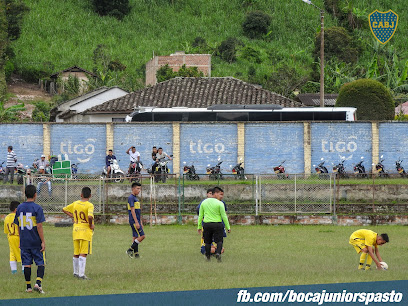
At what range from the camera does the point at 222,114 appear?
4269 centimetres

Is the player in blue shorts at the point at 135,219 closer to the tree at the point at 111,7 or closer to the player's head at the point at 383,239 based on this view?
the player's head at the point at 383,239

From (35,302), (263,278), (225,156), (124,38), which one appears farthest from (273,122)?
(124,38)

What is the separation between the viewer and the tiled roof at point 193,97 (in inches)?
2094

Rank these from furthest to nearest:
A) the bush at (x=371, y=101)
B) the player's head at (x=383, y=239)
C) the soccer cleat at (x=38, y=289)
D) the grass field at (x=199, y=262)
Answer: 1. the bush at (x=371, y=101)
2. the player's head at (x=383, y=239)
3. the grass field at (x=199, y=262)
4. the soccer cleat at (x=38, y=289)

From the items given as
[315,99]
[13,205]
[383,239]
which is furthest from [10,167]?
[315,99]

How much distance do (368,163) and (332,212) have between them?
9.81m

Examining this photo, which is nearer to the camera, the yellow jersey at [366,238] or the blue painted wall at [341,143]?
the yellow jersey at [366,238]

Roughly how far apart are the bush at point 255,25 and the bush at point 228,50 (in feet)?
36.0

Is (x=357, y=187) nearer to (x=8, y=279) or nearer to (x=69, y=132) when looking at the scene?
(x=69, y=132)

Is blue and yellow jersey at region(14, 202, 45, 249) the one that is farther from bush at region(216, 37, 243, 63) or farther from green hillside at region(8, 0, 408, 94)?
bush at region(216, 37, 243, 63)

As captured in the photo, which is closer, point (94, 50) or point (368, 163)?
point (368, 163)

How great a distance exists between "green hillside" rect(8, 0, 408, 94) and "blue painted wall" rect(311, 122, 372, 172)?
133ft

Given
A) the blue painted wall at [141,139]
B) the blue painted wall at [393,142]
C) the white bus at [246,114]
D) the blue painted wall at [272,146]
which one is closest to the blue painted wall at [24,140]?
the blue painted wall at [141,139]

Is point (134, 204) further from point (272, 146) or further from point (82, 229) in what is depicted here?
point (272, 146)
